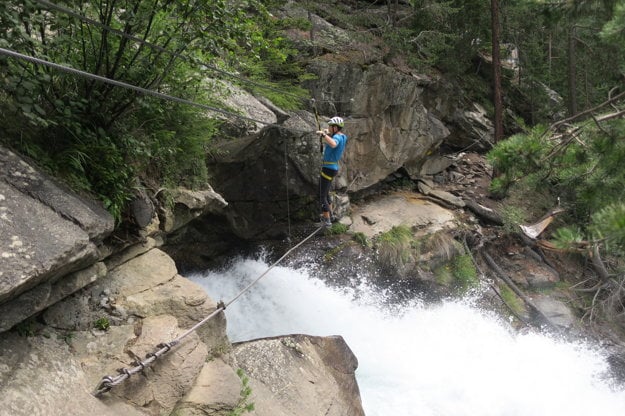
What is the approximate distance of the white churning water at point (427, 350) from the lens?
815 centimetres

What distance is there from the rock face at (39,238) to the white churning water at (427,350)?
4901mm

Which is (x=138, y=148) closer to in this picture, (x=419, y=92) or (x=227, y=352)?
(x=227, y=352)

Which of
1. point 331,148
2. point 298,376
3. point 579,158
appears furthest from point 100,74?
point 579,158

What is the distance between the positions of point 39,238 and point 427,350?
8.18 m

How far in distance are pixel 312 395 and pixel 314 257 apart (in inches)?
227

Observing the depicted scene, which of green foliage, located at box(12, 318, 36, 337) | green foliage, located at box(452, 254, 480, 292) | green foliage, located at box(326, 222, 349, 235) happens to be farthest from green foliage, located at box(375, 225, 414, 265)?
green foliage, located at box(12, 318, 36, 337)

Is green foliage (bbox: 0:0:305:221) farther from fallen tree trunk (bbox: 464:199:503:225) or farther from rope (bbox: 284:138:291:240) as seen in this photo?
fallen tree trunk (bbox: 464:199:503:225)

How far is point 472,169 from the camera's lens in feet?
55.1

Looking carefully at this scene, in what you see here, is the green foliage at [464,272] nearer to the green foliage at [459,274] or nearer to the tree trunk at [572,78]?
the green foliage at [459,274]

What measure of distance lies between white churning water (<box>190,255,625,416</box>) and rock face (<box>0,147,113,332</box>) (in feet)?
16.1

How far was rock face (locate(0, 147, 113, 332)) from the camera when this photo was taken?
10.9 ft

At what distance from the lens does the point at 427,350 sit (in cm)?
957

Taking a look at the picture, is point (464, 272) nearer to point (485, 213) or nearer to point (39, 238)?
point (485, 213)

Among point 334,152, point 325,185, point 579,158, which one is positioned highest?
point 579,158
